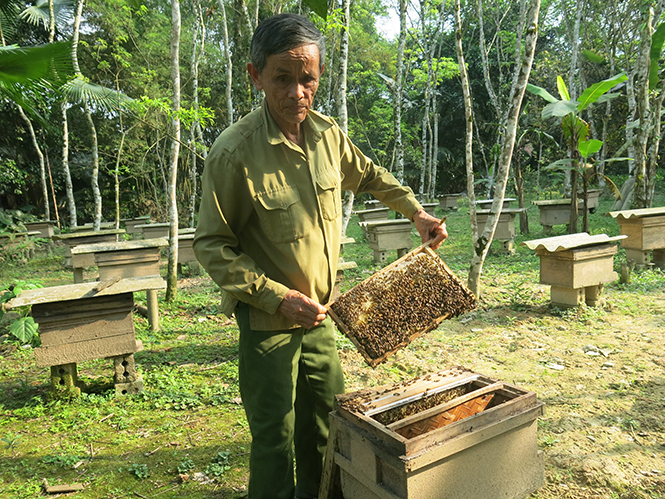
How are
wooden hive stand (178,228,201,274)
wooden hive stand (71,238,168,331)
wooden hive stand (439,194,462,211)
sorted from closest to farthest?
wooden hive stand (71,238,168,331), wooden hive stand (178,228,201,274), wooden hive stand (439,194,462,211)

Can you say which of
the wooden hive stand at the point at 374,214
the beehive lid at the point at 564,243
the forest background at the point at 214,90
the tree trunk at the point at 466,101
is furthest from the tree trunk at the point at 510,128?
the wooden hive stand at the point at 374,214

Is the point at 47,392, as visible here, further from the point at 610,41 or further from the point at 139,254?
the point at 610,41

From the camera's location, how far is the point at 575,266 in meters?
5.27

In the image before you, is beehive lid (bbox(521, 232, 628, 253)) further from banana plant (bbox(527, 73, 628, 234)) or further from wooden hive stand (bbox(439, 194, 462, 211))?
wooden hive stand (bbox(439, 194, 462, 211))

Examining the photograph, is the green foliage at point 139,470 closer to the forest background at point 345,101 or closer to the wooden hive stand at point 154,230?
the forest background at point 345,101

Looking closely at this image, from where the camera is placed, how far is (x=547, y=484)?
2.60m

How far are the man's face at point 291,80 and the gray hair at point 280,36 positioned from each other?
20 mm

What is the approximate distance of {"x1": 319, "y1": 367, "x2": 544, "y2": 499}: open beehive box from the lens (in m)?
1.75

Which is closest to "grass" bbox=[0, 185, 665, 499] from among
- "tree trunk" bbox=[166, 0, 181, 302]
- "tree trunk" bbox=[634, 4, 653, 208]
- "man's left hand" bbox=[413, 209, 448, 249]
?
"tree trunk" bbox=[166, 0, 181, 302]

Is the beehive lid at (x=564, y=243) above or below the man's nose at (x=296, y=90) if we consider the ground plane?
below

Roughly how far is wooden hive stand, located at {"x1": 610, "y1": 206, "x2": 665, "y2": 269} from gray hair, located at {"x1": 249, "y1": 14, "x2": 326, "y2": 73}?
645cm

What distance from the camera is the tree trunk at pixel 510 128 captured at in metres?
5.08

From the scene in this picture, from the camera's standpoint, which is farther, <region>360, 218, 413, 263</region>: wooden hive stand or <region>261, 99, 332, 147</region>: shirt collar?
<region>360, 218, 413, 263</region>: wooden hive stand

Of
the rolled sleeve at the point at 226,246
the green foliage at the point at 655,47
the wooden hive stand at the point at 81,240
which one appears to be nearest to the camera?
the rolled sleeve at the point at 226,246
